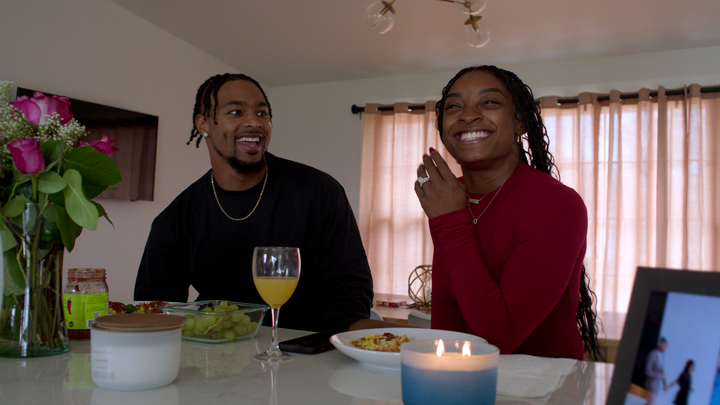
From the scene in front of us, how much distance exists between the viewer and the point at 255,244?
5.23 feet

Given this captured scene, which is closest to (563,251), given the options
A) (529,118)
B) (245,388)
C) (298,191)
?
(529,118)

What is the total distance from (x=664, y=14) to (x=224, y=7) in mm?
2891

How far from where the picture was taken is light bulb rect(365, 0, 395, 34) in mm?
2033

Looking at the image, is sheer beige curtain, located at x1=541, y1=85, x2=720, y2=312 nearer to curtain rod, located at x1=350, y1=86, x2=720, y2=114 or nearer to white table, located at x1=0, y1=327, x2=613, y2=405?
curtain rod, located at x1=350, y1=86, x2=720, y2=114

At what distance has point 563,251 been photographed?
1037mm

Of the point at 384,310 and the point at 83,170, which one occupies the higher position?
the point at 83,170

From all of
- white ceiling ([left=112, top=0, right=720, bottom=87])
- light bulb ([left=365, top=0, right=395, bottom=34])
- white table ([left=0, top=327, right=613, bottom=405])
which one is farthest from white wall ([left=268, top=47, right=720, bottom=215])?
white table ([left=0, top=327, right=613, bottom=405])

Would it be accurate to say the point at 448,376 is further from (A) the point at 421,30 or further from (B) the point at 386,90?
(B) the point at 386,90

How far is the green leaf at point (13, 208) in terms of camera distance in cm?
83

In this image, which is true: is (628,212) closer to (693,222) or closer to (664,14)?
(693,222)

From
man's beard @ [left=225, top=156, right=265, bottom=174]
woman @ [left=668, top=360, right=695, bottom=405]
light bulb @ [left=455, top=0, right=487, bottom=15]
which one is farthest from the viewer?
light bulb @ [left=455, top=0, right=487, bottom=15]

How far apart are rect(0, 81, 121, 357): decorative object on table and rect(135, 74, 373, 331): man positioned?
0.68m

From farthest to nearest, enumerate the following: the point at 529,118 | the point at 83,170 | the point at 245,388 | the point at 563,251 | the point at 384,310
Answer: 1. the point at 384,310
2. the point at 529,118
3. the point at 563,251
4. the point at 83,170
5. the point at 245,388

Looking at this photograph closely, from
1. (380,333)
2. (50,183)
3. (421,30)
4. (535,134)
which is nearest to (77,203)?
(50,183)
